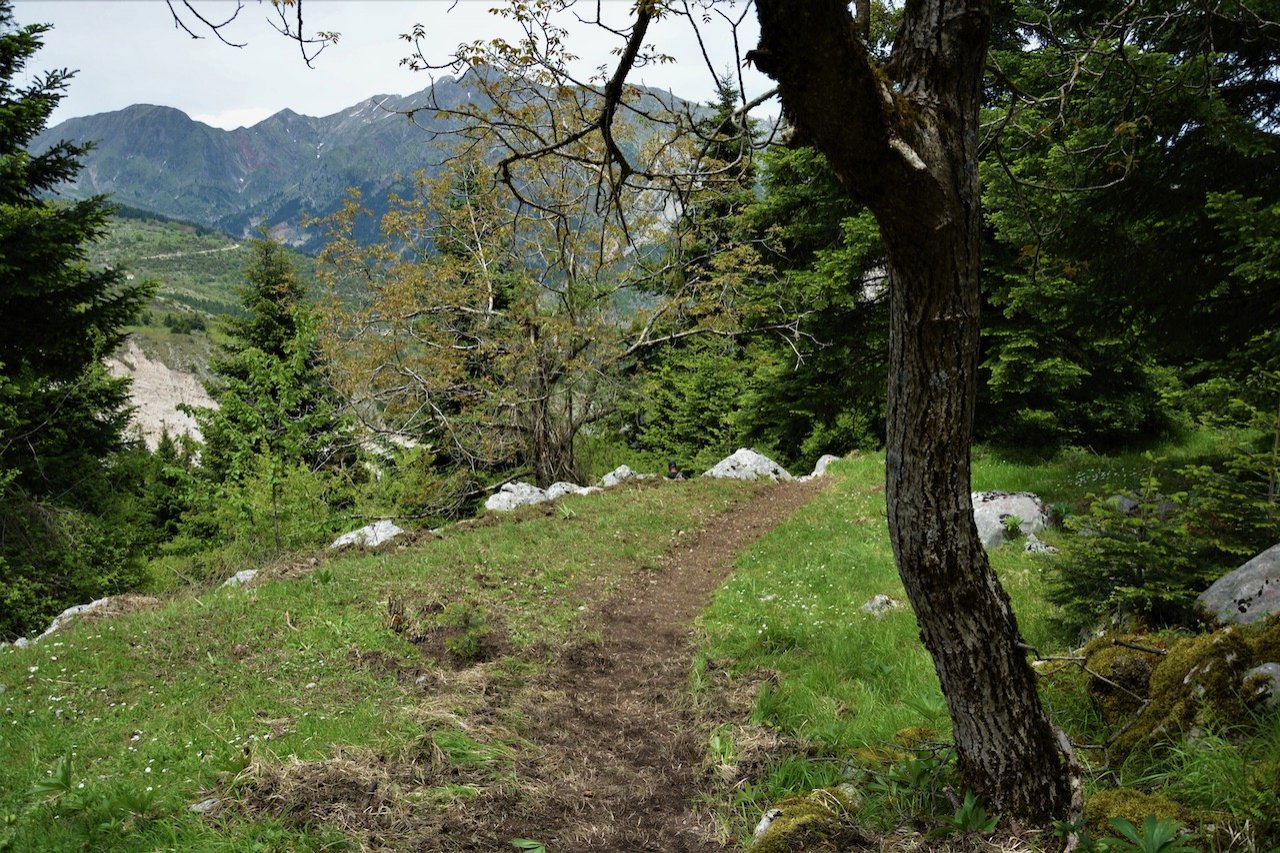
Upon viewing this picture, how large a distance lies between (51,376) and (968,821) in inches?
764

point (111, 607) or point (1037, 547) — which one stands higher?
point (111, 607)

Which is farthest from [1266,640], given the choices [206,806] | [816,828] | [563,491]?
[563,491]

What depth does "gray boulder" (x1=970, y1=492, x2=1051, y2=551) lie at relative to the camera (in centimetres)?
809

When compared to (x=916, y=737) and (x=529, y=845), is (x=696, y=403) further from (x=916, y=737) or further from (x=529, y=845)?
(x=529, y=845)

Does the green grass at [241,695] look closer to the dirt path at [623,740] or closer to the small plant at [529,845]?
the dirt path at [623,740]

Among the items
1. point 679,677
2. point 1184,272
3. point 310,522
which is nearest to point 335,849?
point 679,677

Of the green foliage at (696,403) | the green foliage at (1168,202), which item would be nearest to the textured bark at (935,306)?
the green foliage at (1168,202)

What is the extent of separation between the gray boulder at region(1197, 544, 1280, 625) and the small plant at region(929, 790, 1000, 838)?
2.01 m

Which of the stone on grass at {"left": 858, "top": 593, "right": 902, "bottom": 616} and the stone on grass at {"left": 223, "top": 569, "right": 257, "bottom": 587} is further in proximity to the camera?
the stone on grass at {"left": 223, "top": 569, "right": 257, "bottom": 587}

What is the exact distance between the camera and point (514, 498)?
14555mm

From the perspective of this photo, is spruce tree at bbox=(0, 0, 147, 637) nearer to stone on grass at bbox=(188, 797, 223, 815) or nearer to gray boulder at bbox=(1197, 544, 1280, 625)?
stone on grass at bbox=(188, 797, 223, 815)

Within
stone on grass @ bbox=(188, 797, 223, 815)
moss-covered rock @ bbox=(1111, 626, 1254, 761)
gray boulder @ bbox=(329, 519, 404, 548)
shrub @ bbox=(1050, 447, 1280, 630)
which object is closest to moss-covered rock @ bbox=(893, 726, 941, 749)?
moss-covered rock @ bbox=(1111, 626, 1254, 761)

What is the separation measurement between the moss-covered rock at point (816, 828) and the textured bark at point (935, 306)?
0.63 m

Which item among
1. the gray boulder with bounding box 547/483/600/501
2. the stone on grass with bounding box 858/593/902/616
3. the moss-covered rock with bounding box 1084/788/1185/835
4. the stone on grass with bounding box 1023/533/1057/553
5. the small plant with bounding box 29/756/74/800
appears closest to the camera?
the moss-covered rock with bounding box 1084/788/1185/835
